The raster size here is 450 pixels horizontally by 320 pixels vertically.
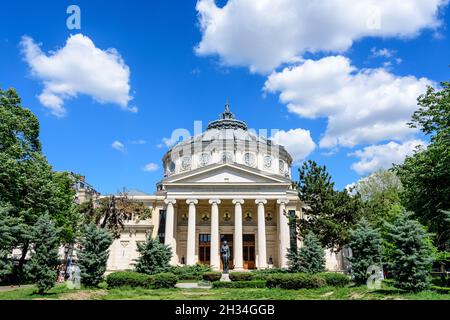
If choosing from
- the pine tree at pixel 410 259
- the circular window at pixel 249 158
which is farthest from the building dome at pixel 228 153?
the pine tree at pixel 410 259

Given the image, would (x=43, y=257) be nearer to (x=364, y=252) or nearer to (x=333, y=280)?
(x=333, y=280)

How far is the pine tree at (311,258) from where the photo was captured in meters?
25.8

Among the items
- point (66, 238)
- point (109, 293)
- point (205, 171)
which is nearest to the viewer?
point (109, 293)

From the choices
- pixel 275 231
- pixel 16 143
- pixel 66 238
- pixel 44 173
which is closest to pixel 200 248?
pixel 275 231

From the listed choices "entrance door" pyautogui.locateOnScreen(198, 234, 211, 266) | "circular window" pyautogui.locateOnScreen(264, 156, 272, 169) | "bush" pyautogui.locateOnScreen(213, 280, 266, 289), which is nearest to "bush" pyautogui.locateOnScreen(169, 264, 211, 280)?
"bush" pyautogui.locateOnScreen(213, 280, 266, 289)

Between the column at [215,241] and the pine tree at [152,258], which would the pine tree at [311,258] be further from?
the column at [215,241]

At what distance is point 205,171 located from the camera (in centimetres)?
4472

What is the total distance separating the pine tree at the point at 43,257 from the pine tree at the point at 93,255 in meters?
2.36

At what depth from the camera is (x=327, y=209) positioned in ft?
106

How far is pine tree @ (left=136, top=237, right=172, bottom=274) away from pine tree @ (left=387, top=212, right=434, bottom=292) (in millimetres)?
14838

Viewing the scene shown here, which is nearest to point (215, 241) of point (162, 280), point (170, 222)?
point (170, 222)

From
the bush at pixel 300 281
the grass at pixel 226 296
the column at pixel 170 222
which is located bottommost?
the grass at pixel 226 296
